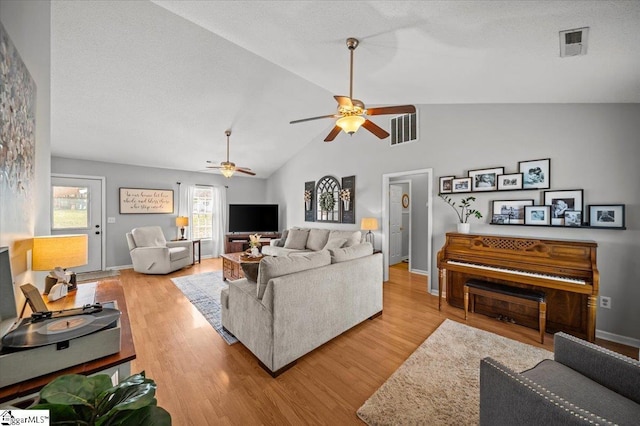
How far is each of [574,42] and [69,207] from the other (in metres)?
7.46

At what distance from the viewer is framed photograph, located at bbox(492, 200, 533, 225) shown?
307 cm

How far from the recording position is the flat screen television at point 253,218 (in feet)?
21.5

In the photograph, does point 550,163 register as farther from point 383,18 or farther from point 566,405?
point 566,405

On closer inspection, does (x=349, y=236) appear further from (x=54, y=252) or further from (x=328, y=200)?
(x=54, y=252)

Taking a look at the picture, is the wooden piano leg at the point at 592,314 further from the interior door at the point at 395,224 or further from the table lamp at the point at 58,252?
the table lamp at the point at 58,252

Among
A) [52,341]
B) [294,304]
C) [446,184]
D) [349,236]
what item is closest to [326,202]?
[349,236]

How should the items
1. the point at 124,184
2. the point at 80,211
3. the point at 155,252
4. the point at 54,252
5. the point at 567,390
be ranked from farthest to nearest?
the point at 124,184
the point at 80,211
the point at 155,252
the point at 54,252
the point at 567,390

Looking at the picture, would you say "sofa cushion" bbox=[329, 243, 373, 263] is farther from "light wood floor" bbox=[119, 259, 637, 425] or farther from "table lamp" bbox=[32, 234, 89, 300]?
"table lamp" bbox=[32, 234, 89, 300]

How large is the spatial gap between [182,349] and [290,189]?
493 centimetres

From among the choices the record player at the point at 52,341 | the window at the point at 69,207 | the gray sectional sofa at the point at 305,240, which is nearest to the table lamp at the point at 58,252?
the record player at the point at 52,341

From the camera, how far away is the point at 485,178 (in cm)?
336

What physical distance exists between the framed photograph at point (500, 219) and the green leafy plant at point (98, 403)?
3.76 meters

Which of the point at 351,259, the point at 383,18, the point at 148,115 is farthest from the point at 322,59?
the point at 148,115

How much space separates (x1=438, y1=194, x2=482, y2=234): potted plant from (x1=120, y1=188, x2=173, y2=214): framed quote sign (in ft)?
19.8
